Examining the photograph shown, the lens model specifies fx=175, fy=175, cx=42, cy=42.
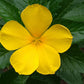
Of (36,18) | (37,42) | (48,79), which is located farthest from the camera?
(48,79)

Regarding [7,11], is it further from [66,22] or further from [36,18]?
[66,22]

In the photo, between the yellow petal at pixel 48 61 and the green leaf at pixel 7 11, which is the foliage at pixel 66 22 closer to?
the green leaf at pixel 7 11

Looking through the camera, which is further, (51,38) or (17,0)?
(17,0)

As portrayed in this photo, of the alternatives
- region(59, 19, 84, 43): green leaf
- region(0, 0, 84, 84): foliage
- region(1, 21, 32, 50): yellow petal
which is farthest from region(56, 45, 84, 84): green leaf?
region(1, 21, 32, 50): yellow petal

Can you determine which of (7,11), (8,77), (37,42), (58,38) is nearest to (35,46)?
(37,42)

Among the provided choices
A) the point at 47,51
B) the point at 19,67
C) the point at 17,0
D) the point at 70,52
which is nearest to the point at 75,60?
the point at 70,52

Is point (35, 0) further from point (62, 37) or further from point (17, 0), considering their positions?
point (62, 37)

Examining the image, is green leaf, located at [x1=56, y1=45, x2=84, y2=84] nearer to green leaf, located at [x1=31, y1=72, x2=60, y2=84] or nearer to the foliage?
the foliage
